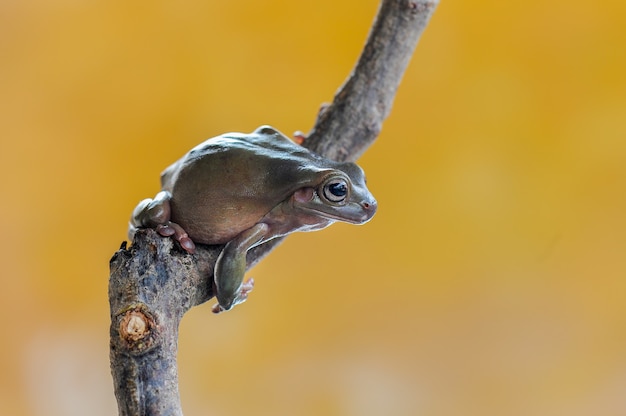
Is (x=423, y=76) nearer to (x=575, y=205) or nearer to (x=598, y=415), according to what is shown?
(x=575, y=205)

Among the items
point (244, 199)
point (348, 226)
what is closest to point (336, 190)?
point (244, 199)

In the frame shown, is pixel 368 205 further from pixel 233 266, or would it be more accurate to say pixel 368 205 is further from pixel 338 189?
pixel 233 266

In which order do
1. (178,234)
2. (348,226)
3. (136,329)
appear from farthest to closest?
1. (348,226)
2. (178,234)
3. (136,329)

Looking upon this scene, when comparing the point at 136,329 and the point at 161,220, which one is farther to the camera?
the point at 161,220

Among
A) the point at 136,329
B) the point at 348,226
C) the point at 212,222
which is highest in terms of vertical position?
the point at 348,226

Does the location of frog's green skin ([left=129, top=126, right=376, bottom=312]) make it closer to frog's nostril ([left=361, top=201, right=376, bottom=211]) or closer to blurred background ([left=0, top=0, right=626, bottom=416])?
frog's nostril ([left=361, top=201, right=376, bottom=211])

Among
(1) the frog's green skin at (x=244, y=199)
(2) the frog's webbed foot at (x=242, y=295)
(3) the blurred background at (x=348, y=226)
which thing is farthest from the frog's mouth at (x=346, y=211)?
(3) the blurred background at (x=348, y=226)

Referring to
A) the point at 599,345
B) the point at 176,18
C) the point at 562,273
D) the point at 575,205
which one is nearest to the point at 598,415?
the point at 599,345

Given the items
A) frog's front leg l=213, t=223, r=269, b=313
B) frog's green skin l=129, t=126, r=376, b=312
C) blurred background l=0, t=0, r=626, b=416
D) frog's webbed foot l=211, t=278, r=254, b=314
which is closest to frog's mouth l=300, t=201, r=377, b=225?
frog's green skin l=129, t=126, r=376, b=312
